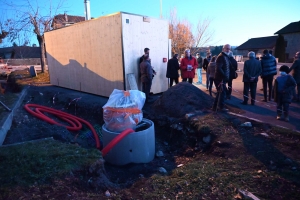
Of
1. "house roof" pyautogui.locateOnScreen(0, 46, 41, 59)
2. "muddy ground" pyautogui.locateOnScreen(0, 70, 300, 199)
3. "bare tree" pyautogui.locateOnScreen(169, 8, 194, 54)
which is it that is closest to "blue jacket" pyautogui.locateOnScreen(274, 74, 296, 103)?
"muddy ground" pyautogui.locateOnScreen(0, 70, 300, 199)

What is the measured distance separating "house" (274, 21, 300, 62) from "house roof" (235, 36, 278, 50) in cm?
389

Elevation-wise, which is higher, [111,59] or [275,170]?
[111,59]

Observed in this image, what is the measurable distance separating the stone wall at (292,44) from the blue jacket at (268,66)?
3439cm

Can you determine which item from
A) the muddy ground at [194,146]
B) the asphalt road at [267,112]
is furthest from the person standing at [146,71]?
the asphalt road at [267,112]

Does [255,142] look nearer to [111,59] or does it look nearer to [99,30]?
[111,59]

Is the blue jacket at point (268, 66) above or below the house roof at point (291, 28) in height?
below

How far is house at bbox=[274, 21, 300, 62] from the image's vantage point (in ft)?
123

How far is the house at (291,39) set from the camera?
37.4 meters

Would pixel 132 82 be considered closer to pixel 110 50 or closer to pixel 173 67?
pixel 110 50

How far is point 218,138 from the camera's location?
493 centimetres

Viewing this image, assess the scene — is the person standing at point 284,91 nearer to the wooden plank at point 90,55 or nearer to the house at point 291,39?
the wooden plank at point 90,55

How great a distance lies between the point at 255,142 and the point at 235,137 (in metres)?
0.42

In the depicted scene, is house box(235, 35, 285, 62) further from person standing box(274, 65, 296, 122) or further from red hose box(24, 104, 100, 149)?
red hose box(24, 104, 100, 149)

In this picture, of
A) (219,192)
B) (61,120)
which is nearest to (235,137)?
(219,192)
